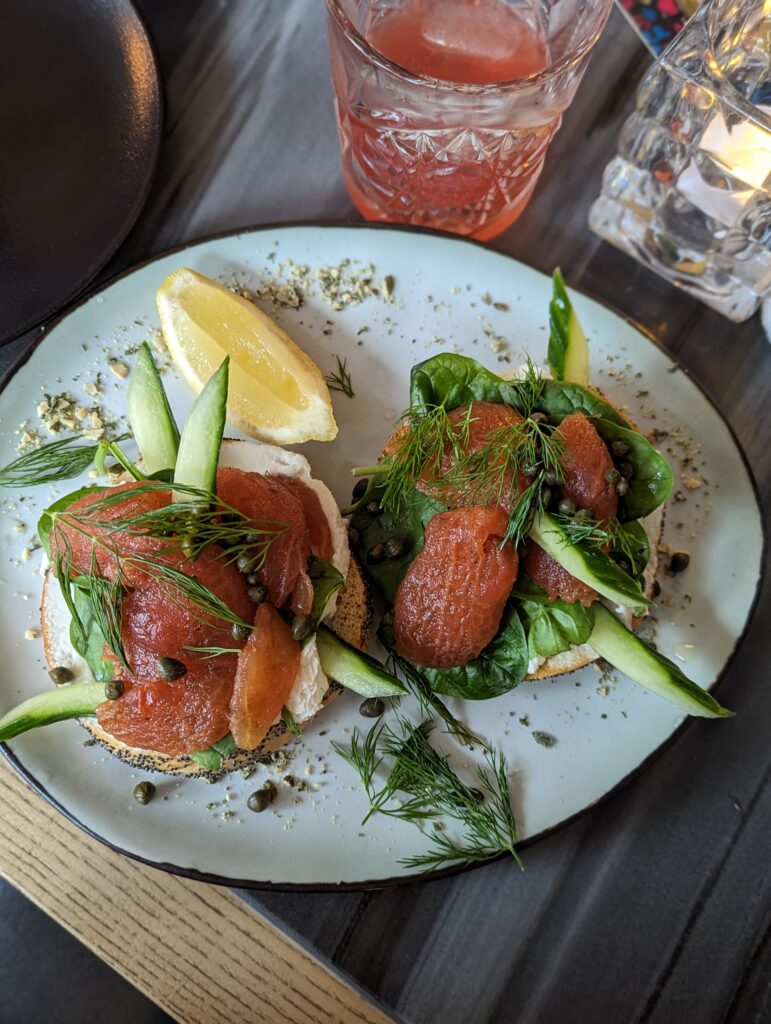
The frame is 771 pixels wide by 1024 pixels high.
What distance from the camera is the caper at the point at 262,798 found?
211cm

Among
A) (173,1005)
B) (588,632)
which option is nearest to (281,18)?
(588,632)

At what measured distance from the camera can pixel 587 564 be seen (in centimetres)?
188

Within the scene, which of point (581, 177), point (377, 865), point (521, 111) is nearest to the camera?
point (521, 111)

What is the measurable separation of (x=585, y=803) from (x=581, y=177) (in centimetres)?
181

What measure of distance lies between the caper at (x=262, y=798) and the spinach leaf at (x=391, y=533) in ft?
1.88

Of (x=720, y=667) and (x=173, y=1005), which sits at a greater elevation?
(x=720, y=667)

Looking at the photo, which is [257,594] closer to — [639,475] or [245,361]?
[245,361]

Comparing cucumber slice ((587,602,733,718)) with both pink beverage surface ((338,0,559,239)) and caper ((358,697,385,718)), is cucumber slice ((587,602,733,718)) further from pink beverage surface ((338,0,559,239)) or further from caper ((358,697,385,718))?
pink beverage surface ((338,0,559,239))

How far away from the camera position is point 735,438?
2268 millimetres

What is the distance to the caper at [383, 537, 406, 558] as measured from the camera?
2008 mm

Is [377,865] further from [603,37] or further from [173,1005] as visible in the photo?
[603,37]

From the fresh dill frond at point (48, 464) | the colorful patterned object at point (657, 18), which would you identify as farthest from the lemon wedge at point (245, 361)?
the colorful patterned object at point (657, 18)

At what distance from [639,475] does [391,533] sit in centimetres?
62

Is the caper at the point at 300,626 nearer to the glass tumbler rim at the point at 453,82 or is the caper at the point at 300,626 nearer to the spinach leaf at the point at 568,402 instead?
the spinach leaf at the point at 568,402
